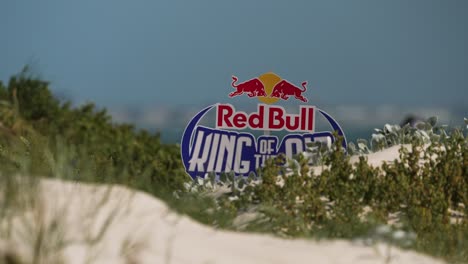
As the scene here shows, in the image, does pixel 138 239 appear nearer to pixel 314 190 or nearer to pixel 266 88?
pixel 314 190

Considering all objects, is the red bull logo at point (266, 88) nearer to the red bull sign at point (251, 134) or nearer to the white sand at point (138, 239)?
the red bull sign at point (251, 134)

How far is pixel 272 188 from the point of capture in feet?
22.8

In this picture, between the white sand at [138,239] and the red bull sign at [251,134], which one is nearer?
the white sand at [138,239]

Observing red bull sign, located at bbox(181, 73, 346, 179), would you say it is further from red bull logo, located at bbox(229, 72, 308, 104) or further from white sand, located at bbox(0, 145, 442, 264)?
white sand, located at bbox(0, 145, 442, 264)

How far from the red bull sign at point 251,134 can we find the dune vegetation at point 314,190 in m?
0.39

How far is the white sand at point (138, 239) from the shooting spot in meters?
3.71

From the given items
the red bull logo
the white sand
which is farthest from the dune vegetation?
the red bull logo

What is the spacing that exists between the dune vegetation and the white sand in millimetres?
75

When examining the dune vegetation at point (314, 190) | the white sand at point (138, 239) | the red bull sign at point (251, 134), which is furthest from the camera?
the red bull sign at point (251, 134)

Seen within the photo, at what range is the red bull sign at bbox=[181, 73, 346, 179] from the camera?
8758 millimetres

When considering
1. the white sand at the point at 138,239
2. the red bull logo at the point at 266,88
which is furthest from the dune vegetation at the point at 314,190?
the red bull logo at the point at 266,88

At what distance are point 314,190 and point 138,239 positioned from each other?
341 cm

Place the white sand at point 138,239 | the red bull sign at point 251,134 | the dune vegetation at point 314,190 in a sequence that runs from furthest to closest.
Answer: the red bull sign at point 251,134, the dune vegetation at point 314,190, the white sand at point 138,239

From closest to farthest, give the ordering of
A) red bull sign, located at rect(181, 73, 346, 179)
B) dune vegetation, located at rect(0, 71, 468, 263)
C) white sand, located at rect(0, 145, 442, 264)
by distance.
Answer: white sand, located at rect(0, 145, 442, 264)
dune vegetation, located at rect(0, 71, 468, 263)
red bull sign, located at rect(181, 73, 346, 179)
